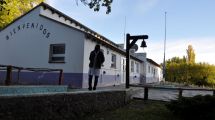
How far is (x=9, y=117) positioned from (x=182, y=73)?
58090 mm

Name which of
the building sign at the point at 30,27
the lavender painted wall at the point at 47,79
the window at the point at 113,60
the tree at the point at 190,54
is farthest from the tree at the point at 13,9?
the tree at the point at 190,54

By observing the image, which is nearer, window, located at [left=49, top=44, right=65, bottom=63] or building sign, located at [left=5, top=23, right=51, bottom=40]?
window, located at [left=49, top=44, right=65, bottom=63]

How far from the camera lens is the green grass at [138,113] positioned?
9.07m

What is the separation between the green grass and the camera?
9070 millimetres

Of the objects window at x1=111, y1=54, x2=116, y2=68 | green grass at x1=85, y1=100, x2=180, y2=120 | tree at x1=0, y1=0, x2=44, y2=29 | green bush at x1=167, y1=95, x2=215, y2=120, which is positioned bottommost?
green grass at x1=85, y1=100, x2=180, y2=120

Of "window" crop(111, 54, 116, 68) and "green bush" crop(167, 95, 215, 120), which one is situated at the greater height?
"window" crop(111, 54, 116, 68)

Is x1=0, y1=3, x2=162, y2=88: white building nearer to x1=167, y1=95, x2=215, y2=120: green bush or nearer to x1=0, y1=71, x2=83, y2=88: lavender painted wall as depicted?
x1=0, y1=71, x2=83, y2=88: lavender painted wall

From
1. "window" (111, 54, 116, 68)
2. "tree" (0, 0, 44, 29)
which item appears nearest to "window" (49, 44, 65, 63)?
"window" (111, 54, 116, 68)

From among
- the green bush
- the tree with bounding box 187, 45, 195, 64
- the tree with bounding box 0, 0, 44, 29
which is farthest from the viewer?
the tree with bounding box 187, 45, 195, 64

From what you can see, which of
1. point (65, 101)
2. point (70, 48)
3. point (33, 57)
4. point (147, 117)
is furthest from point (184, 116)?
point (33, 57)

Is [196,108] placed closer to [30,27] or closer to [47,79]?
[47,79]

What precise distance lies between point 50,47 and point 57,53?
24.0 inches

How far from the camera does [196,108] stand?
903cm

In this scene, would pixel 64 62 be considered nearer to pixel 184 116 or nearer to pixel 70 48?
pixel 70 48
